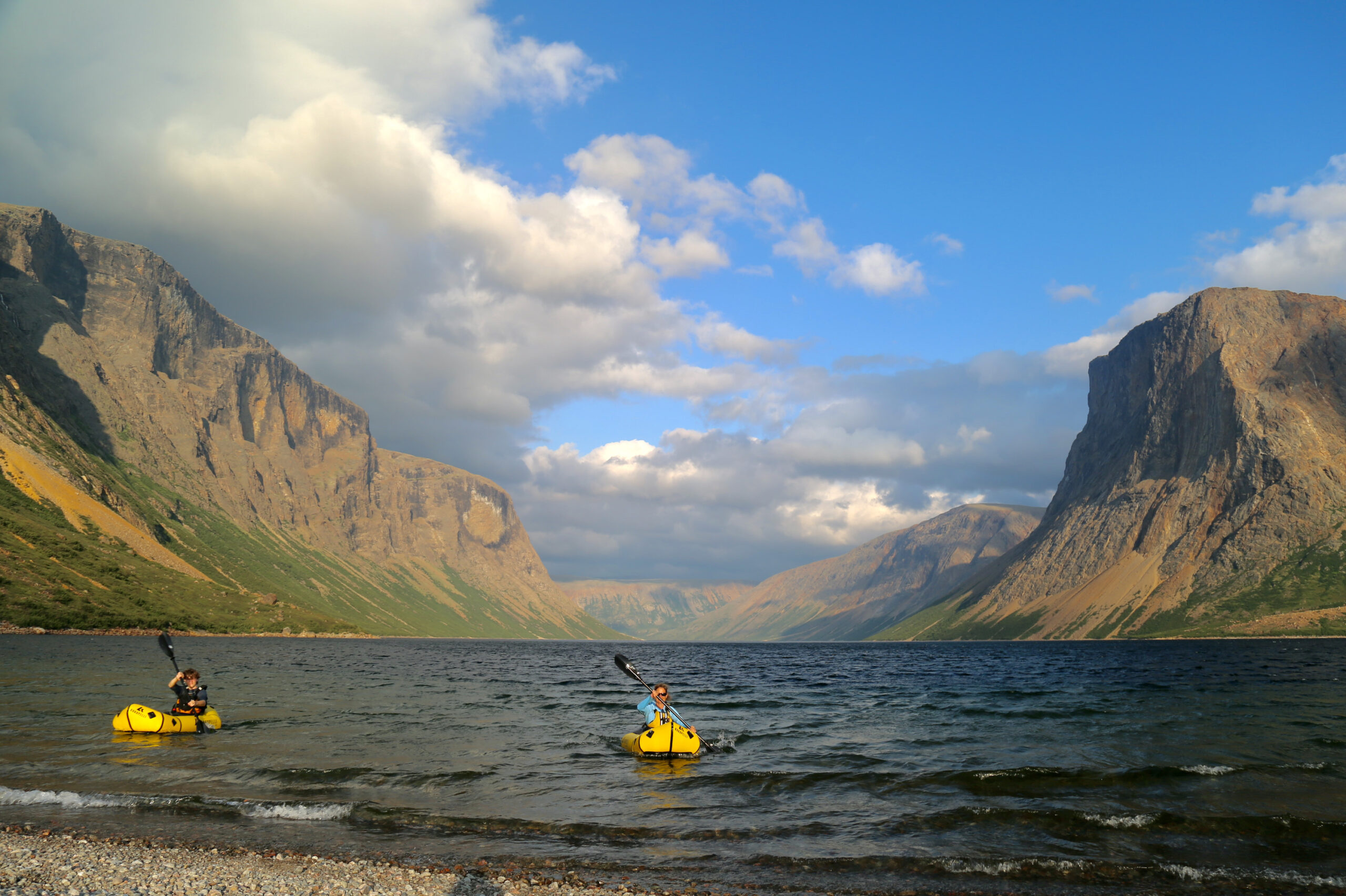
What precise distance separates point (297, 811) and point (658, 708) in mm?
15110

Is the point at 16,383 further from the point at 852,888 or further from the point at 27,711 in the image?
the point at 852,888

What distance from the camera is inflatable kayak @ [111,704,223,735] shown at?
29.8 metres

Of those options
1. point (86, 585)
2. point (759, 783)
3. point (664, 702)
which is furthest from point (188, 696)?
point (86, 585)

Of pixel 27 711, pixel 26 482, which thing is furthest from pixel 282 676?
pixel 26 482

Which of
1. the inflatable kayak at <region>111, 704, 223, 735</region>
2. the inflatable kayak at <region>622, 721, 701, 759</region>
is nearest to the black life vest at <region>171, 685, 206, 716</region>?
the inflatable kayak at <region>111, 704, 223, 735</region>

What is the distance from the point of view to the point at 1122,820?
19328mm

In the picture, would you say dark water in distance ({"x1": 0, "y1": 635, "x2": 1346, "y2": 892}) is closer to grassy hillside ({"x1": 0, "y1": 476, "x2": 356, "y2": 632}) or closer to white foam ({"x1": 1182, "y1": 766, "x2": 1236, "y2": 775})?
white foam ({"x1": 1182, "y1": 766, "x2": 1236, "y2": 775})

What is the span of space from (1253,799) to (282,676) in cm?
6602

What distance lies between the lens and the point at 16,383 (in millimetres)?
192250

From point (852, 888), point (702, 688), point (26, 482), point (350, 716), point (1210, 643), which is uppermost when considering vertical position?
point (26, 482)

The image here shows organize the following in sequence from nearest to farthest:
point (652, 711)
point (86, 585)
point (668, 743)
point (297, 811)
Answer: point (297, 811) → point (668, 743) → point (652, 711) → point (86, 585)

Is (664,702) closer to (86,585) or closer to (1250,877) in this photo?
(1250,877)

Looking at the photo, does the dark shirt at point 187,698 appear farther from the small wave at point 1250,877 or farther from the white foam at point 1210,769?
the white foam at point 1210,769

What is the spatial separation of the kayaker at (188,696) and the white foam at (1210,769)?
38.2 meters
